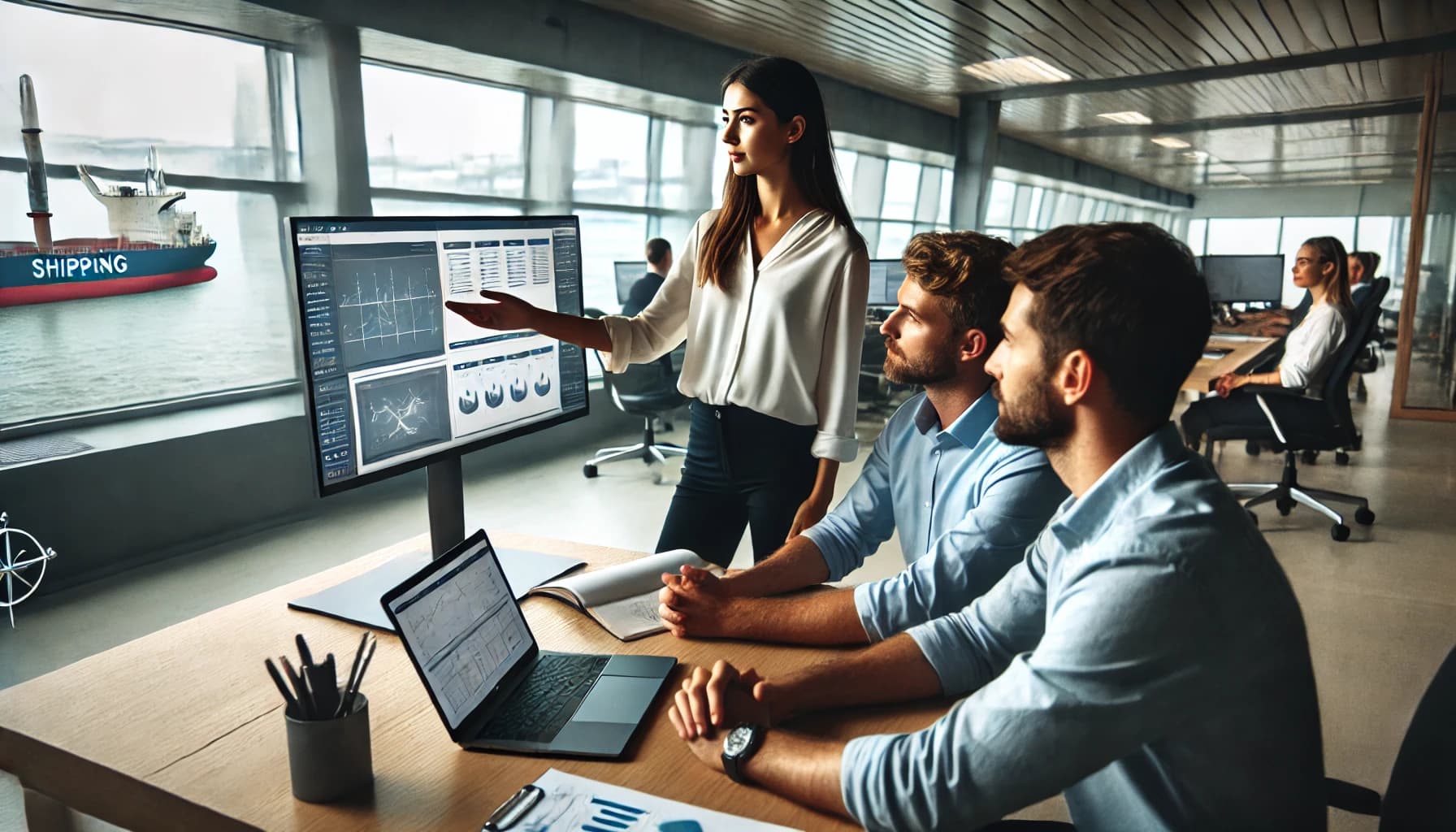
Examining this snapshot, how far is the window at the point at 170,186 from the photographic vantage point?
402 centimetres

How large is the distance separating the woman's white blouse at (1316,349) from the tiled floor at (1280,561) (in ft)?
2.57

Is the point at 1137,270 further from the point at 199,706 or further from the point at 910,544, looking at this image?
the point at 199,706

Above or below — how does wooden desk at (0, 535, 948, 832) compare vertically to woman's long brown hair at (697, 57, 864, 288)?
below

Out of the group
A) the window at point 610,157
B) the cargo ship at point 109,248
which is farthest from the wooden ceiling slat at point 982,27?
the cargo ship at point 109,248

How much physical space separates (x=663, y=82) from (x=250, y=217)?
3164 mm

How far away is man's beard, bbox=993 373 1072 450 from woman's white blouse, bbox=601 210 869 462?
857 millimetres

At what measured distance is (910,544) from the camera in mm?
1786

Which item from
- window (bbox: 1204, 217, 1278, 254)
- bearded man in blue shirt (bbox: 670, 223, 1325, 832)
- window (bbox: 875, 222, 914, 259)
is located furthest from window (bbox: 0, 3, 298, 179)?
window (bbox: 1204, 217, 1278, 254)

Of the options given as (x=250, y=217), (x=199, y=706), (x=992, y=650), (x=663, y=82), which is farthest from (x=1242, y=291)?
(x=199, y=706)

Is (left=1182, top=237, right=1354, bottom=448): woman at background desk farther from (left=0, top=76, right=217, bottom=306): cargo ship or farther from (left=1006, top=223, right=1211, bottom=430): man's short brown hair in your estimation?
(left=0, top=76, right=217, bottom=306): cargo ship

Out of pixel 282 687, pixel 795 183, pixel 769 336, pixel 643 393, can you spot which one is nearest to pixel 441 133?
pixel 643 393

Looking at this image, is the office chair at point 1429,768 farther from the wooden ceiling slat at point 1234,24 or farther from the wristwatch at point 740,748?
the wooden ceiling slat at point 1234,24

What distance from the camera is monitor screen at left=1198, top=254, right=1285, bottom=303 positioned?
8117mm

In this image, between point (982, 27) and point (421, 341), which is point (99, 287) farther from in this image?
point (982, 27)
